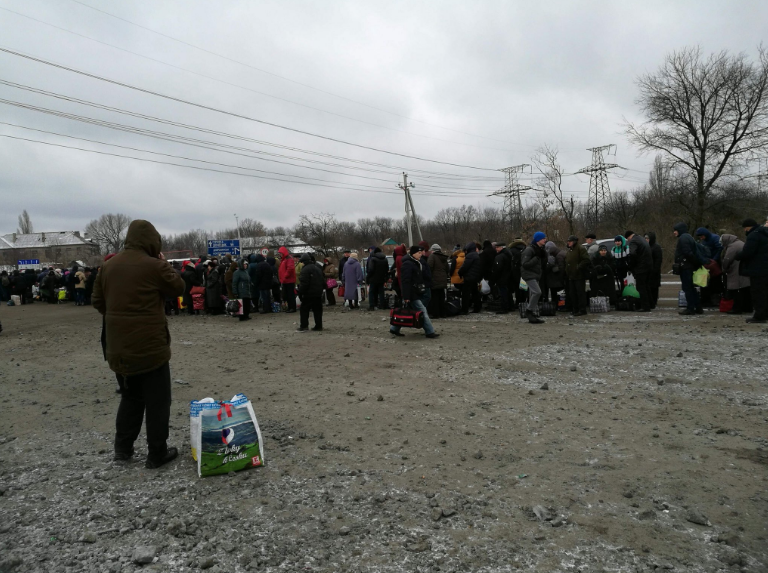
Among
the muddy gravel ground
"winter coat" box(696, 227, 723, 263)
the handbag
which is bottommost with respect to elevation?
the muddy gravel ground

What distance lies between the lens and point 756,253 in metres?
9.41

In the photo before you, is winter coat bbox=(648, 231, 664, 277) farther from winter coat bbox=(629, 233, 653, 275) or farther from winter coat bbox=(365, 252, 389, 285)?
winter coat bbox=(365, 252, 389, 285)

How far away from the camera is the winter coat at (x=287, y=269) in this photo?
1511cm

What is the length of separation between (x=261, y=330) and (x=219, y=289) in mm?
4851

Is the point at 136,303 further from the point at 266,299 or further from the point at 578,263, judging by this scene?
the point at 266,299

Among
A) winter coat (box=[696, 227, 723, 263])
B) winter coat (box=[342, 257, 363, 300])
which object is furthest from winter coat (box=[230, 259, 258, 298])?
winter coat (box=[696, 227, 723, 263])

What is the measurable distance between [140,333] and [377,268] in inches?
430

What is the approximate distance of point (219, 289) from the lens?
55.1 ft

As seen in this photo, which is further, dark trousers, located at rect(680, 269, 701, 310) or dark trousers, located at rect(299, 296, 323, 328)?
dark trousers, located at rect(299, 296, 323, 328)

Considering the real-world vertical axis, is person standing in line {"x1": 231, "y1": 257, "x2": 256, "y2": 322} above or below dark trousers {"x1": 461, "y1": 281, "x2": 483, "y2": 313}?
above

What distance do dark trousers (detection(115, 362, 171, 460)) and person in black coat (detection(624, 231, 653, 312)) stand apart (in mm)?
10862

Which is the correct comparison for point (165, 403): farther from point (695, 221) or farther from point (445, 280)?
point (695, 221)

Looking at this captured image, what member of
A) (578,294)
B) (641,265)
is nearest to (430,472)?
(578,294)

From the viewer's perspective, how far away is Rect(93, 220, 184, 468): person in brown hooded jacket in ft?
14.1
